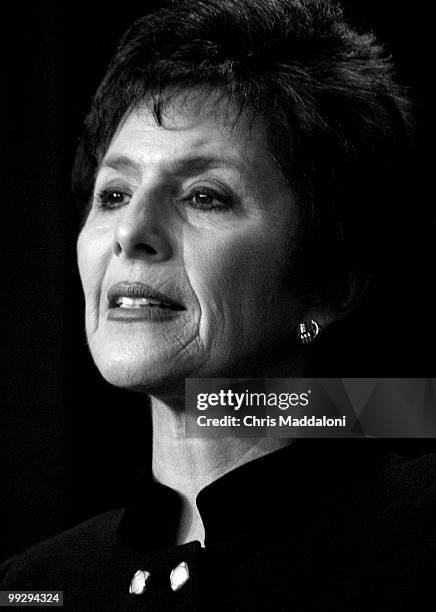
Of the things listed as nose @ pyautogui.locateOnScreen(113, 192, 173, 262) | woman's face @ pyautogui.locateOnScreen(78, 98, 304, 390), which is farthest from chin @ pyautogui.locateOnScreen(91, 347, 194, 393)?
nose @ pyautogui.locateOnScreen(113, 192, 173, 262)

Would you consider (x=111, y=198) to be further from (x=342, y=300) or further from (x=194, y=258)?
(x=342, y=300)

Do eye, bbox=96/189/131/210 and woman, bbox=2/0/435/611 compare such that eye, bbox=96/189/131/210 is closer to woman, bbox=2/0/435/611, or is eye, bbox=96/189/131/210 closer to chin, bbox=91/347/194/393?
woman, bbox=2/0/435/611

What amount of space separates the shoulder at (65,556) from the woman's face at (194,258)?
0.23m

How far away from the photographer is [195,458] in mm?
1107

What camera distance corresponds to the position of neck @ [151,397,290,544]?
3.59 ft

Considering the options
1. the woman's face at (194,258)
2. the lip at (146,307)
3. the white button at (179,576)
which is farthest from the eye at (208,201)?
the white button at (179,576)

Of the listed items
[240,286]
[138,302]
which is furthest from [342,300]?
[138,302]

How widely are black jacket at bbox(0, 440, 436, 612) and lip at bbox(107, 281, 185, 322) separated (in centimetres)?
18

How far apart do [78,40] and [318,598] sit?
0.91 m

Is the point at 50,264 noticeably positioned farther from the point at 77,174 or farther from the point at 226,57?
the point at 226,57

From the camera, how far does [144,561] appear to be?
41.8 inches

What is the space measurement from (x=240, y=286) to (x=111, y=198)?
7.9 inches

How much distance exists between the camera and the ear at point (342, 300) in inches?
45.3

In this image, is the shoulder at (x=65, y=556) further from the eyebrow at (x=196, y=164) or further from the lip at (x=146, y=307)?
the eyebrow at (x=196, y=164)
